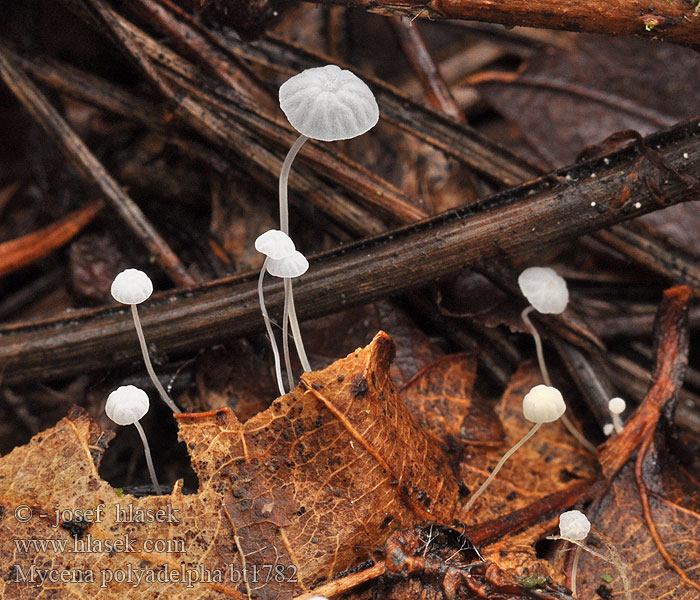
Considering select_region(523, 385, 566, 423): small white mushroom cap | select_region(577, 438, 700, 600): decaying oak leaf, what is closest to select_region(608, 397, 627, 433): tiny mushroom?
select_region(577, 438, 700, 600): decaying oak leaf

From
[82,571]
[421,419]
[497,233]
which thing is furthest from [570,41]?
[82,571]

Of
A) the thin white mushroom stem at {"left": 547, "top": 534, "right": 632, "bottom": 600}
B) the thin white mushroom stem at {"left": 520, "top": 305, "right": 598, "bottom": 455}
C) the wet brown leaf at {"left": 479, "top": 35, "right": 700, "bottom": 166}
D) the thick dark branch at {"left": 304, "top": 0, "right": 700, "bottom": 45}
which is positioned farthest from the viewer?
the wet brown leaf at {"left": 479, "top": 35, "right": 700, "bottom": 166}

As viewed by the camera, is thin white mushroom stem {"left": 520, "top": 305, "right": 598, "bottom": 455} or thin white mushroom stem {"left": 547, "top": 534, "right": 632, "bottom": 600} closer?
thin white mushroom stem {"left": 547, "top": 534, "right": 632, "bottom": 600}

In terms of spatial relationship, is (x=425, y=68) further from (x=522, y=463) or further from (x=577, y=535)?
(x=577, y=535)

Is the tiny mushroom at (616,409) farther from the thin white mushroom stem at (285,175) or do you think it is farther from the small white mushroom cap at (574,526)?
the thin white mushroom stem at (285,175)

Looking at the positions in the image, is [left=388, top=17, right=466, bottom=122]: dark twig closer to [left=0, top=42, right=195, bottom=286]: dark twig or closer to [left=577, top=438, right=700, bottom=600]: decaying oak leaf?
[left=0, top=42, right=195, bottom=286]: dark twig

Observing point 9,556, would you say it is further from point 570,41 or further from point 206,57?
point 570,41

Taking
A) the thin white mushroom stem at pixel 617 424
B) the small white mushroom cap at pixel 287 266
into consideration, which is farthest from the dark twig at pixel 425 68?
the thin white mushroom stem at pixel 617 424

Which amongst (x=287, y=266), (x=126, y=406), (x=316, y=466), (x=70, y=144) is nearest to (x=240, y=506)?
(x=316, y=466)
